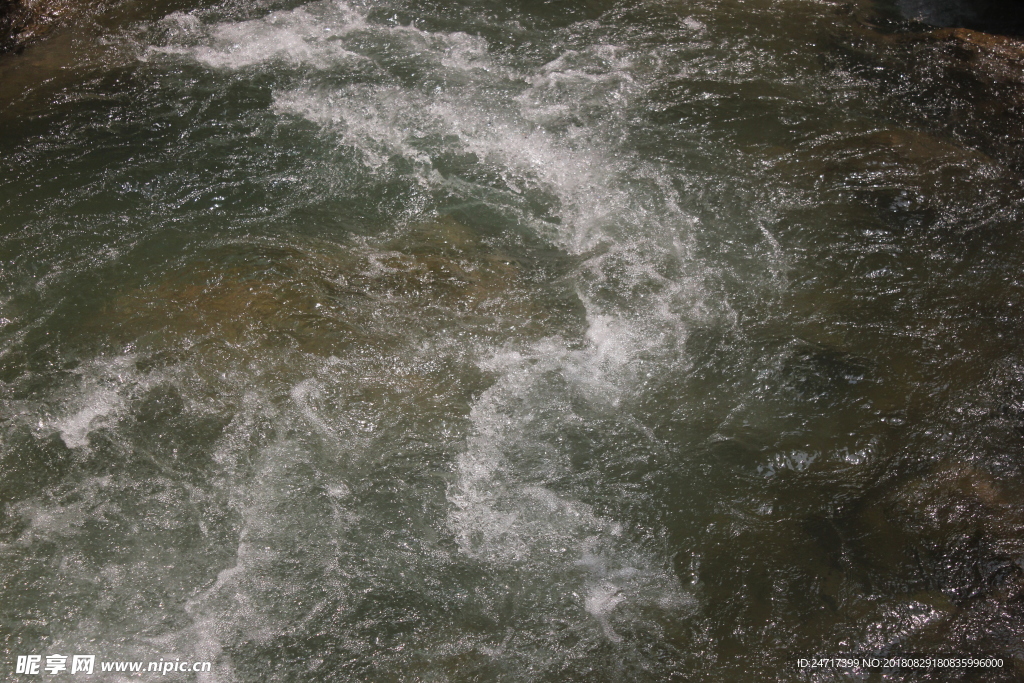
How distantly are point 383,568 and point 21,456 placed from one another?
6.46ft

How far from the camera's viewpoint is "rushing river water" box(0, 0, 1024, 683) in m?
3.04

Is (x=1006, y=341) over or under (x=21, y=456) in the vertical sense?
over

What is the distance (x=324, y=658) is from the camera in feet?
9.66

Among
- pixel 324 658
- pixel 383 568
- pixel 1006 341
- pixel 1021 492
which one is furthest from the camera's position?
pixel 1006 341

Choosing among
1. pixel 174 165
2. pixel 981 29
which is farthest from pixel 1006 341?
pixel 174 165

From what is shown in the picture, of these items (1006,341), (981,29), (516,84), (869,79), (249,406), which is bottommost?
(249,406)

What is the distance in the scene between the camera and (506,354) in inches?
149

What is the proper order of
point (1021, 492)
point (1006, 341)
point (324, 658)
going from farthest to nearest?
point (1006, 341)
point (1021, 492)
point (324, 658)

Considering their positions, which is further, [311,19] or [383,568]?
[311,19]

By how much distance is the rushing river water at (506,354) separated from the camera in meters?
3.04

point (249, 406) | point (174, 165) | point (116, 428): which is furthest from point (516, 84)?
point (116, 428)

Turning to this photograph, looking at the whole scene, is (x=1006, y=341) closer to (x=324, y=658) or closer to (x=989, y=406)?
(x=989, y=406)

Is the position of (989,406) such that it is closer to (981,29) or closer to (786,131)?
(786,131)

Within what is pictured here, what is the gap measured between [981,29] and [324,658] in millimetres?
6978
